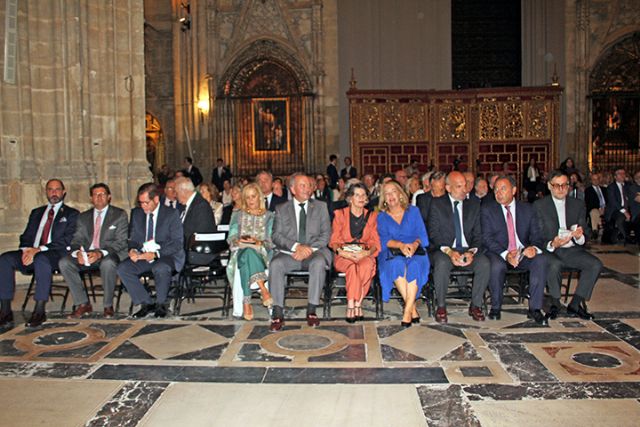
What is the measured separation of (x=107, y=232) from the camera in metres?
6.37

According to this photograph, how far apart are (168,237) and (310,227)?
1377mm

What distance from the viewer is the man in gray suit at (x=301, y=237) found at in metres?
5.82

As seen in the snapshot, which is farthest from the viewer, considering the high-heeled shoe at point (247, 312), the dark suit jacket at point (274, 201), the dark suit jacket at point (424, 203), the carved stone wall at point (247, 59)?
the carved stone wall at point (247, 59)

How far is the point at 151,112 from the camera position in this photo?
17797 mm

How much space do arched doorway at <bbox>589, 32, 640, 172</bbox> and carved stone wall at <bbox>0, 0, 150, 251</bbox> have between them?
496 inches

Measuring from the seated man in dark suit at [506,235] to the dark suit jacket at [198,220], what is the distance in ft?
8.78

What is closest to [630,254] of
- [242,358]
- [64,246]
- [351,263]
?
[351,263]

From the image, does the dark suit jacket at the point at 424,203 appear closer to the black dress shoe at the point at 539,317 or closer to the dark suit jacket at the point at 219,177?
the black dress shoe at the point at 539,317

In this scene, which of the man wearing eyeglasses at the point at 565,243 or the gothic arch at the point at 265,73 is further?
the gothic arch at the point at 265,73

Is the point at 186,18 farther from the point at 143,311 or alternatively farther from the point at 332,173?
the point at 143,311

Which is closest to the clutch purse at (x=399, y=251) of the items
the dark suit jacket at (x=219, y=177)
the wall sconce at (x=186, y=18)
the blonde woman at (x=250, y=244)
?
the blonde woman at (x=250, y=244)

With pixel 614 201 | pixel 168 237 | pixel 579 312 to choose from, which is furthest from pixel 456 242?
pixel 614 201

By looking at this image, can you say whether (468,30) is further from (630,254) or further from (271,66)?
(630,254)

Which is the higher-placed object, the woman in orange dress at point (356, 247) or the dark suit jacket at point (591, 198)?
the dark suit jacket at point (591, 198)
